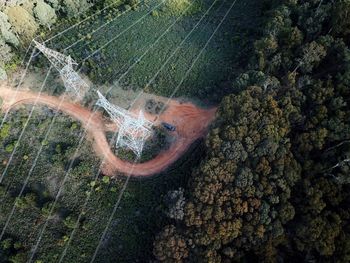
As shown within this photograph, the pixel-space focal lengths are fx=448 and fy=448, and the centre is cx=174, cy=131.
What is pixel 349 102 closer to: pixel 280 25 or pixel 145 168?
pixel 280 25

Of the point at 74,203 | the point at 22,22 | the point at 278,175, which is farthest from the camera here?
the point at 22,22

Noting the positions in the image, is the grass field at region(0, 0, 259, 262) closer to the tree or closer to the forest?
the forest

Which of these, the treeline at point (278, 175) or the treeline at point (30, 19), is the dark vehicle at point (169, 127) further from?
the treeline at point (30, 19)

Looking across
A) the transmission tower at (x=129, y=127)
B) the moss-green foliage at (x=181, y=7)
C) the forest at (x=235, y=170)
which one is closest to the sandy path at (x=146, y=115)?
the forest at (x=235, y=170)

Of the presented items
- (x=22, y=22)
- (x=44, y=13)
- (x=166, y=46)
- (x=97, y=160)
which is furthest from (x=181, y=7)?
(x=97, y=160)

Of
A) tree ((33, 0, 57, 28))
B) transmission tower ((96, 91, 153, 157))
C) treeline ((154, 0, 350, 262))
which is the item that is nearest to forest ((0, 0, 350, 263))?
treeline ((154, 0, 350, 262))

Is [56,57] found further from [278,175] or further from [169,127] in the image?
[278,175]
